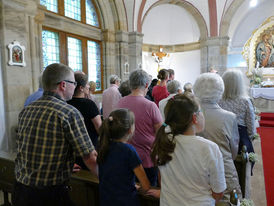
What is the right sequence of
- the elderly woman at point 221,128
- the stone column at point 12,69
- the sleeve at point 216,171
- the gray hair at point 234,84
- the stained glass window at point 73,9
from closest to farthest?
1. the sleeve at point 216,171
2. the elderly woman at point 221,128
3. the gray hair at point 234,84
4. the stone column at point 12,69
5. the stained glass window at point 73,9

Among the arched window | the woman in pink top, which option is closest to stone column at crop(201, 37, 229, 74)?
the arched window

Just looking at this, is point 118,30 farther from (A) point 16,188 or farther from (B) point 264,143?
(A) point 16,188

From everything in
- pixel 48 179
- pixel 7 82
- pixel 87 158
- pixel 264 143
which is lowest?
pixel 264 143

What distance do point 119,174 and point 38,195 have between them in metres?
0.55

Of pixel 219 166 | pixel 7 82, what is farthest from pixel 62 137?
pixel 7 82

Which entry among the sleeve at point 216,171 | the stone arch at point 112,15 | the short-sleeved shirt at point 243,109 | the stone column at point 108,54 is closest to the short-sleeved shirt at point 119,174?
the sleeve at point 216,171

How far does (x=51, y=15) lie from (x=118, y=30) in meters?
2.89

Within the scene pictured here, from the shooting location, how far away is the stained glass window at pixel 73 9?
7109 mm

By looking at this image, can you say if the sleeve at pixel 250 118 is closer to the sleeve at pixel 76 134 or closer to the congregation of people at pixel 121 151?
the congregation of people at pixel 121 151

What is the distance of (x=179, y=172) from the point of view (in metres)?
1.35

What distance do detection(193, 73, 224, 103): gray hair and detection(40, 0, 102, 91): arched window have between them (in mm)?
5610

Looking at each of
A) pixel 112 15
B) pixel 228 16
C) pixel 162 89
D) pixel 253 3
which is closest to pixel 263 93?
pixel 228 16

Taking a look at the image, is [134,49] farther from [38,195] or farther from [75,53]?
[38,195]

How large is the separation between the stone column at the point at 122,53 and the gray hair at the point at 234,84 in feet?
22.2
